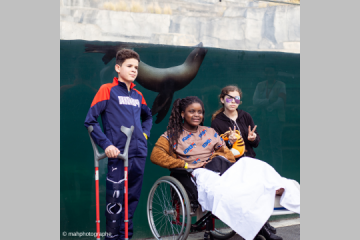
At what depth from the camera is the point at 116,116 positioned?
11.3 ft

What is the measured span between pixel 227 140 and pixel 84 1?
2257 mm

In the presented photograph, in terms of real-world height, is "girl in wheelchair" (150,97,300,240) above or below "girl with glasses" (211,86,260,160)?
below

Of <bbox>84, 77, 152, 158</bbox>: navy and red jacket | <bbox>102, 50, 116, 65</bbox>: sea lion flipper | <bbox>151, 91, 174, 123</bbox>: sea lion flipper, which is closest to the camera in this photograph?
<bbox>84, 77, 152, 158</bbox>: navy and red jacket

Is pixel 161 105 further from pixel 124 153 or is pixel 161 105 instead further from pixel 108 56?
pixel 124 153

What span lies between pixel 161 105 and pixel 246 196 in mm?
1819

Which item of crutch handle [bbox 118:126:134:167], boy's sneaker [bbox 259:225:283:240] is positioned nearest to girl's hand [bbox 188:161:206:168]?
crutch handle [bbox 118:126:134:167]

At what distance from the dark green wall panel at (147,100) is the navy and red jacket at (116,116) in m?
0.69

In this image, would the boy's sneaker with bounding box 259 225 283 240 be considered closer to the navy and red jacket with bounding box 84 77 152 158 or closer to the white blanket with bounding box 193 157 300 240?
the white blanket with bounding box 193 157 300 240

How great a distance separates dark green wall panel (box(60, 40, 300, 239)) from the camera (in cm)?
402

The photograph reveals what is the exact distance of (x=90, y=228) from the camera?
13.4ft

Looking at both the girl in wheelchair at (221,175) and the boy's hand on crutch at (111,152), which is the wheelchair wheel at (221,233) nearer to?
the girl in wheelchair at (221,175)

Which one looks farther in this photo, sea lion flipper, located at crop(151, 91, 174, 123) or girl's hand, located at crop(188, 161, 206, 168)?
sea lion flipper, located at crop(151, 91, 174, 123)

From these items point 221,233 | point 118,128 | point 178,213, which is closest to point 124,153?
point 118,128
